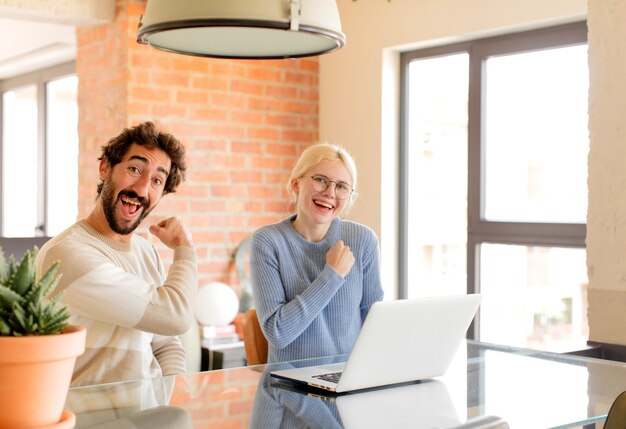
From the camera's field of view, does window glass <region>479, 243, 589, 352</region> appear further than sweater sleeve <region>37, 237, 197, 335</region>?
Yes

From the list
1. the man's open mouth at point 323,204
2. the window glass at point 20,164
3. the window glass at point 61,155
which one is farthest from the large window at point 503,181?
the window glass at point 20,164

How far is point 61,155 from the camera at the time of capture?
6.75 metres

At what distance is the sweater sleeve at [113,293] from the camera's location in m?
2.07

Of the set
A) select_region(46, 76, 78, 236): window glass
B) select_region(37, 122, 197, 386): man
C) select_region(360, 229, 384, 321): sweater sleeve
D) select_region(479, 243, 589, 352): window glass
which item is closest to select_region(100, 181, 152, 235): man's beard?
select_region(37, 122, 197, 386): man

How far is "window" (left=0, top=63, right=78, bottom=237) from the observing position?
6684mm

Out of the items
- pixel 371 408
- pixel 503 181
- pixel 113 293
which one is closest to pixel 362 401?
pixel 371 408

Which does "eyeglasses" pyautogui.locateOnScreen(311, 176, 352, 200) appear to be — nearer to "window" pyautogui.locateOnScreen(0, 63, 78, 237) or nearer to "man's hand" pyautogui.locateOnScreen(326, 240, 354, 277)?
"man's hand" pyautogui.locateOnScreen(326, 240, 354, 277)

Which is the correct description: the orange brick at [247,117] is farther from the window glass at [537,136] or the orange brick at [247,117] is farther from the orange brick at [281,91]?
the window glass at [537,136]

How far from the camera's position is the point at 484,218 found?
13.6 ft

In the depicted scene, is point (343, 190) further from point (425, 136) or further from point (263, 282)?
point (425, 136)

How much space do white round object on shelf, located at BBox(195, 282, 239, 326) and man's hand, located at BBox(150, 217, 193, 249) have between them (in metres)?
1.81

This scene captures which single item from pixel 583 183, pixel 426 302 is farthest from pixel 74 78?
pixel 426 302

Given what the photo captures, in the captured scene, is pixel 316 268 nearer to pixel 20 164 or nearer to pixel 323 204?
pixel 323 204

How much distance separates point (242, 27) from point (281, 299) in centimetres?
99
